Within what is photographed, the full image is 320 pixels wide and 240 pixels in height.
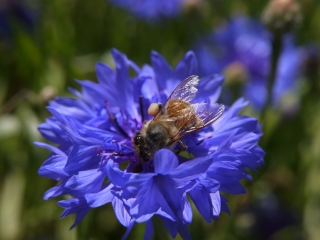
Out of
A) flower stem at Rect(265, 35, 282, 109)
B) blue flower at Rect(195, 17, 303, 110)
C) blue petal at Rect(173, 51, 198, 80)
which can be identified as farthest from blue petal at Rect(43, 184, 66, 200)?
blue flower at Rect(195, 17, 303, 110)

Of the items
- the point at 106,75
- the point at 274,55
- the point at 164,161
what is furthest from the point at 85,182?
the point at 274,55

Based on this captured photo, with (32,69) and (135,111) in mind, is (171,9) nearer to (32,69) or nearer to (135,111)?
(32,69)

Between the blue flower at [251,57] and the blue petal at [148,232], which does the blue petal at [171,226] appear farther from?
the blue flower at [251,57]

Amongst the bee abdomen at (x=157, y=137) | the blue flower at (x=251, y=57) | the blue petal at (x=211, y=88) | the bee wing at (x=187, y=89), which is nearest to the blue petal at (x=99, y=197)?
the bee abdomen at (x=157, y=137)

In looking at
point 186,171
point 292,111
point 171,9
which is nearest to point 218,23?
point 171,9

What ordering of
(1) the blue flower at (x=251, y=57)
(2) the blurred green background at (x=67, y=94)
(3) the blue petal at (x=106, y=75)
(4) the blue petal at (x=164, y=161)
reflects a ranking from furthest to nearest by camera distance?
(1) the blue flower at (x=251, y=57) < (2) the blurred green background at (x=67, y=94) < (3) the blue petal at (x=106, y=75) < (4) the blue petal at (x=164, y=161)

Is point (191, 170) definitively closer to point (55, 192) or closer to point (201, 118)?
point (201, 118)

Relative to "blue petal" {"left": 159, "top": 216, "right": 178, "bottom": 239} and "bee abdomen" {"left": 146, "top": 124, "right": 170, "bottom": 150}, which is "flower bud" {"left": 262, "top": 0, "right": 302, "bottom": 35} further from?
"blue petal" {"left": 159, "top": 216, "right": 178, "bottom": 239}
